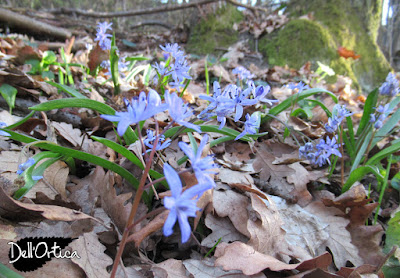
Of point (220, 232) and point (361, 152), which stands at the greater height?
point (361, 152)

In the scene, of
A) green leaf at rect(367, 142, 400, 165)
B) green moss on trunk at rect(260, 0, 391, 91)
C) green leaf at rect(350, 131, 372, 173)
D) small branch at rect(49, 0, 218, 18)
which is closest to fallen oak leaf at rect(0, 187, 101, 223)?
green leaf at rect(350, 131, 372, 173)

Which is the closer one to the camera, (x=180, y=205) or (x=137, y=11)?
(x=180, y=205)

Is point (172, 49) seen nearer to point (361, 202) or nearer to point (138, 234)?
point (138, 234)

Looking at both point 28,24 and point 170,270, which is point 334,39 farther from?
point 28,24

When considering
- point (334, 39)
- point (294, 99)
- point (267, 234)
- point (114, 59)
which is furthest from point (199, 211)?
point (334, 39)

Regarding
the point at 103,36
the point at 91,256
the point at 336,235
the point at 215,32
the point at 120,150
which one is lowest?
the point at 336,235

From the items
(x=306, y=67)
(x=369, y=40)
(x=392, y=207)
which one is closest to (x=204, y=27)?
(x=306, y=67)

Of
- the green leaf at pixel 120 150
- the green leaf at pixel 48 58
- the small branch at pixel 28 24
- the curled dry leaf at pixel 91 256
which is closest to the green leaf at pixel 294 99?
the green leaf at pixel 120 150
